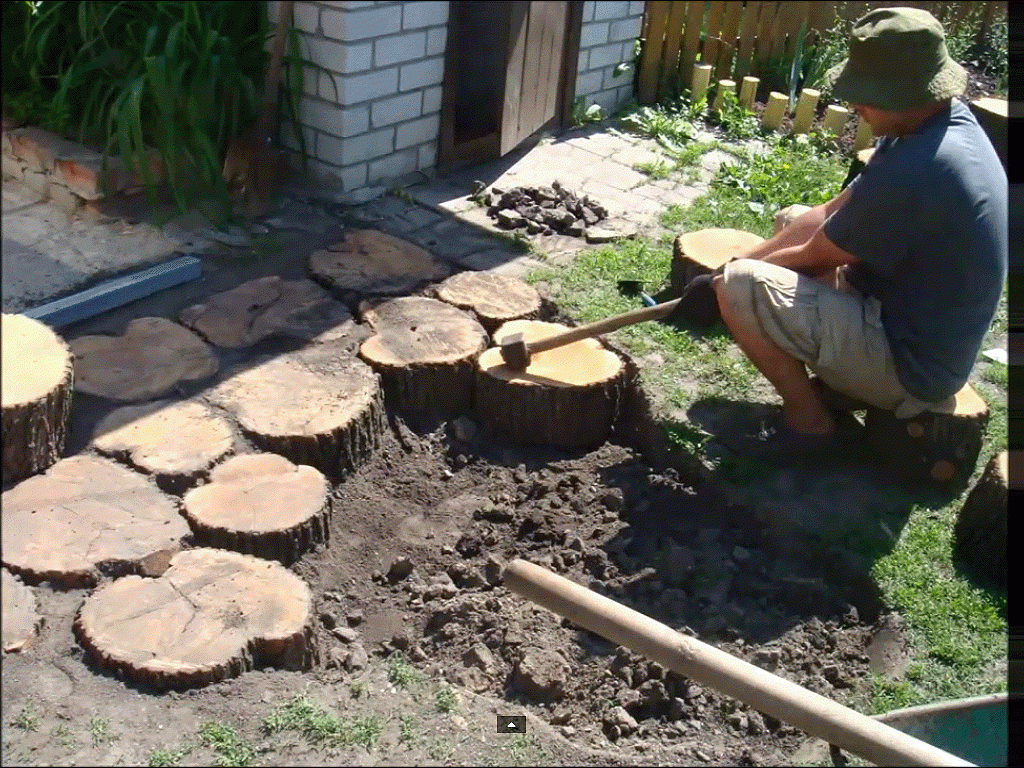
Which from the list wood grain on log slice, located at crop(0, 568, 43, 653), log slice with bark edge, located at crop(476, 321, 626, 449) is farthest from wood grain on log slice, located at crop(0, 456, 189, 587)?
log slice with bark edge, located at crop(476, 321, 626, 449)

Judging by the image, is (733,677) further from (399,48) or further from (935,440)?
(399,48)

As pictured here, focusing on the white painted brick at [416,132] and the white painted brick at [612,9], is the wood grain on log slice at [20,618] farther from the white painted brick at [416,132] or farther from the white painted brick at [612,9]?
the white painted brick at [612,9]

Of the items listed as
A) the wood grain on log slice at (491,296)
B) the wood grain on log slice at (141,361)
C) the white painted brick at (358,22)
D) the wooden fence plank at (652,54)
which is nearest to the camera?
the wood grain on log slice at (141,361)

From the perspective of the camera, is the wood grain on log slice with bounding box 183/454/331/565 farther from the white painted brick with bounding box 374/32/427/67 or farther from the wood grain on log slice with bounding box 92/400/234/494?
the white painted brick with bounding box 374/32/427/67

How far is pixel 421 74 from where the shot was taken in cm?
633

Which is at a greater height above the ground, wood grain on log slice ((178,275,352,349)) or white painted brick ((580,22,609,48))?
white painted brick ((580,22,609,48))

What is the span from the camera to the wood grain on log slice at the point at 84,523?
3191 mm

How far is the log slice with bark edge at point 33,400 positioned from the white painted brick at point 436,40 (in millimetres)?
3223

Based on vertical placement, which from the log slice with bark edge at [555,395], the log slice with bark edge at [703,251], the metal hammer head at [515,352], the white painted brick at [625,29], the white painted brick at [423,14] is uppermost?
the white painted brick at [423,14]

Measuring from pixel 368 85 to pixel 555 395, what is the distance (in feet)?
8.21

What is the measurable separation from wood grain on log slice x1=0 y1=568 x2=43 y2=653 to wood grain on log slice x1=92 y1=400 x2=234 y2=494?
0.59m

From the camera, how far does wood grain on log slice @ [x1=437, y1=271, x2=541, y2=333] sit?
478 centimetres

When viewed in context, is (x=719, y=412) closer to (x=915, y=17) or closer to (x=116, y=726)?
(x=915, y=17)

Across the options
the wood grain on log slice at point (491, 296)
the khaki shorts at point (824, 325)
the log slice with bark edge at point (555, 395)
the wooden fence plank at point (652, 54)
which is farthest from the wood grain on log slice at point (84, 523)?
the wooden fence plank at point (652, 54)
